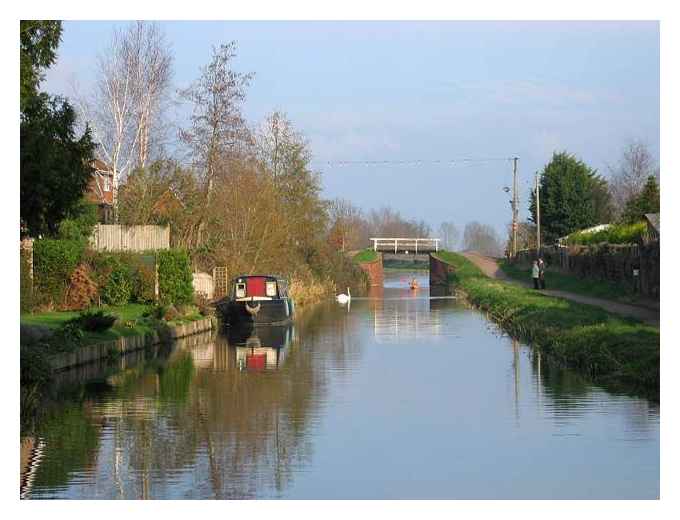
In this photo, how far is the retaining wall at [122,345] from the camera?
71.7 ft

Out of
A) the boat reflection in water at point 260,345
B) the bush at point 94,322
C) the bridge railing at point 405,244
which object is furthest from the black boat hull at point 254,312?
the bridge railing at point 405,244

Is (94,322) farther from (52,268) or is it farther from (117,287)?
(117,287)

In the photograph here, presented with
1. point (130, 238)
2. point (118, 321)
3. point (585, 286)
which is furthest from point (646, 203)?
point (118, 321)

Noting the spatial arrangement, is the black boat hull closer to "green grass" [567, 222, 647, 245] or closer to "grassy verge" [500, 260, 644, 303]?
"grassy verge" [500, 260, 644, 303]

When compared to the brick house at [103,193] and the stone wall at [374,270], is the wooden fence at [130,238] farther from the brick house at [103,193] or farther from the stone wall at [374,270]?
the stone wall at [374,270]

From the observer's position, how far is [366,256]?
86625mm

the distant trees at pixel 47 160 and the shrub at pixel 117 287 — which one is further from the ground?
the distant trees at pixel 47 160

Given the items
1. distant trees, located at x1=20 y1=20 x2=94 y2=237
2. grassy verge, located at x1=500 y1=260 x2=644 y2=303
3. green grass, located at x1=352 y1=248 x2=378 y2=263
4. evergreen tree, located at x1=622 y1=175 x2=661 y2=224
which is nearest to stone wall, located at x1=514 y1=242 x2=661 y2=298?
grassy verge, located at x1=500 y1=260 x2=644 y2=303

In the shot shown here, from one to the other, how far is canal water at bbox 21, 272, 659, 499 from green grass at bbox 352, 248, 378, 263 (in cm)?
5721

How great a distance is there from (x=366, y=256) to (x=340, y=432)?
71.1 metres

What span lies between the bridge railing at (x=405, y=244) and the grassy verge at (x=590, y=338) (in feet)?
176

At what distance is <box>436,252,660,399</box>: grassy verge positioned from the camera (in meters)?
19.7

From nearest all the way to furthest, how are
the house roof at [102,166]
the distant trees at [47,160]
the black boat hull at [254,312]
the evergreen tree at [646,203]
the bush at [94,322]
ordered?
the distant trees at [47,160], the bush at [94,322], the black boat hull at [254,312], the house roof at [102,166], the evergreen tree at [646,203]
